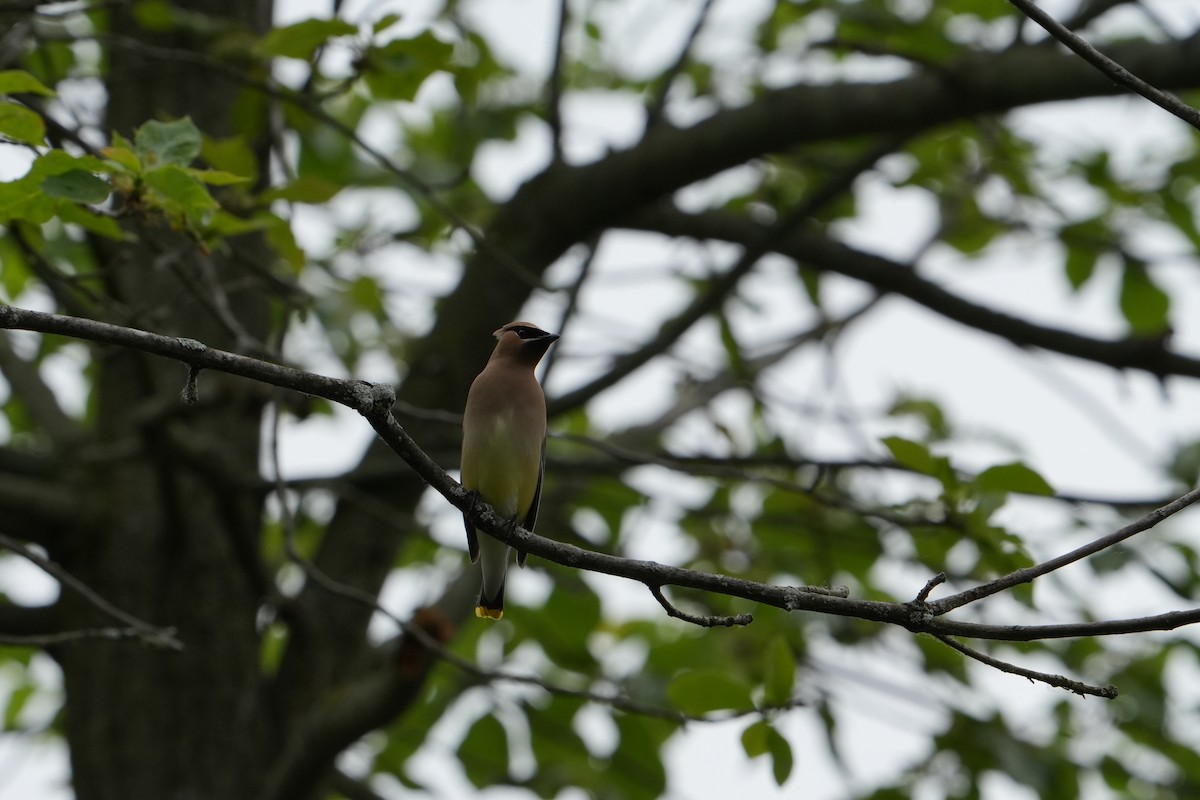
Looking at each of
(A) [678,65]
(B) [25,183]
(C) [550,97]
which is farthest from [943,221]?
(B) [25,183]

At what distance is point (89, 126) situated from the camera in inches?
210

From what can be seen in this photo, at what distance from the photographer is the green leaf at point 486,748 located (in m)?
6.57

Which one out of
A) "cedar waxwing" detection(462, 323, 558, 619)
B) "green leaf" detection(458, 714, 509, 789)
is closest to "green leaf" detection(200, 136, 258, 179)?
"cedar waxwing" detection(462, 323, 558, 619)

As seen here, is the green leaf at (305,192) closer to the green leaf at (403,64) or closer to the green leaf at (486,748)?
the green leaf at (403,64)

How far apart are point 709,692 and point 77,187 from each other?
2579mm

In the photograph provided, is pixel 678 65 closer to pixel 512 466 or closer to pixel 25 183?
pixel 512 466

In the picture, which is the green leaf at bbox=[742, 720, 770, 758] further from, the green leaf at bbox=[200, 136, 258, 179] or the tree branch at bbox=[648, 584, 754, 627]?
the green leaf at bbox=[200, 136, 258, 179]

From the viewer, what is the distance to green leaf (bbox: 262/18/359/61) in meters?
4.57

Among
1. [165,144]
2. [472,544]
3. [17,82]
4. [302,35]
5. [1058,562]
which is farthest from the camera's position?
[472,544]

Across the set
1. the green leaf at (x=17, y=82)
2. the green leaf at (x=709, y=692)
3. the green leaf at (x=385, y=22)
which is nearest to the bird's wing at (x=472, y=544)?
the green leaf at (x=709, y=692)

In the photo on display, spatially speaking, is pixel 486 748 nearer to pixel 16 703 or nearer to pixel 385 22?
pixel 16 703

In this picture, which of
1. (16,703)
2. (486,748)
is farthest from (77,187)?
(16,703)

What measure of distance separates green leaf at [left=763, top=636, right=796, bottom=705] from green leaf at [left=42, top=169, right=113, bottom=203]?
2534mm

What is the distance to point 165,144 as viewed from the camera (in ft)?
12.7
